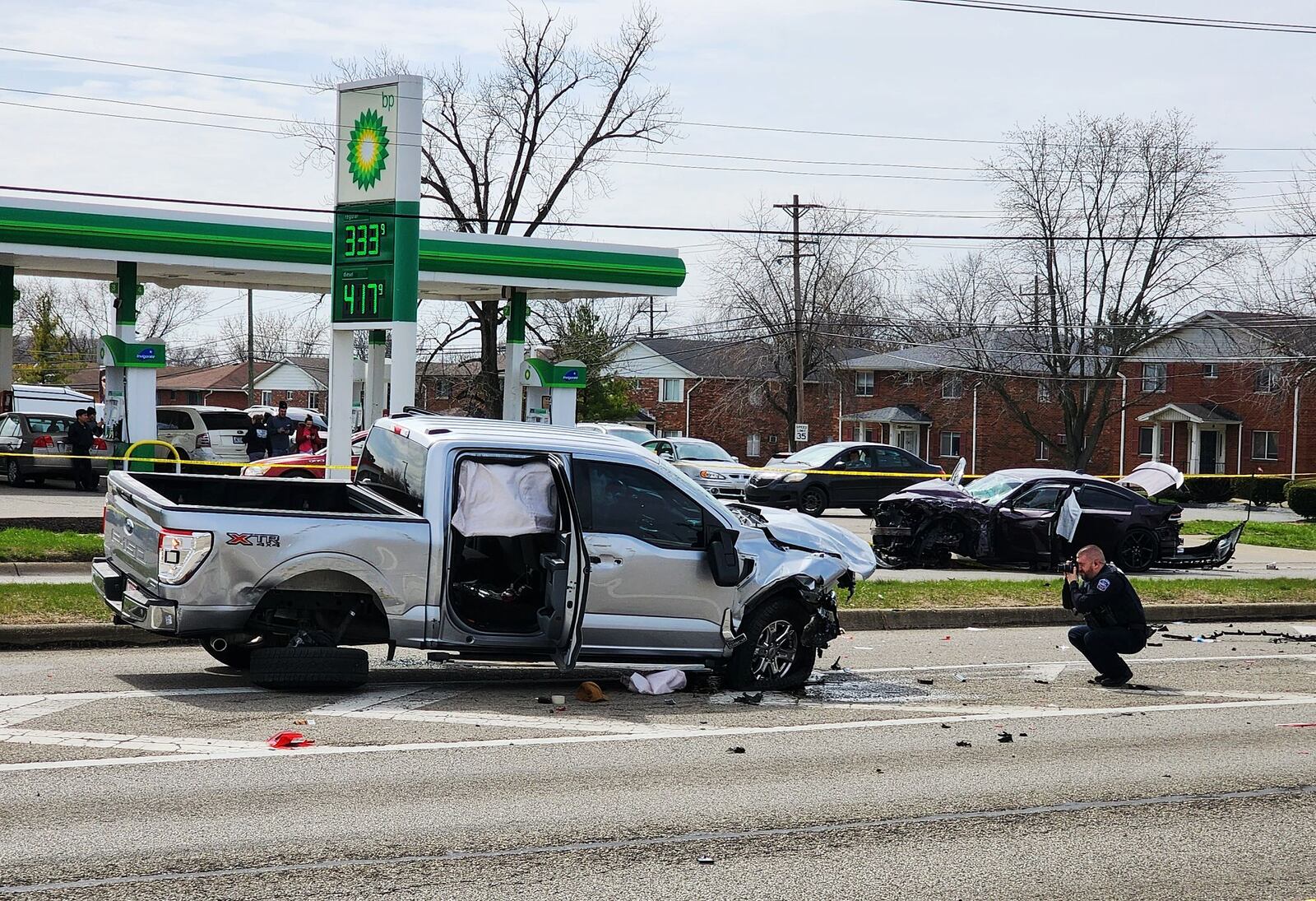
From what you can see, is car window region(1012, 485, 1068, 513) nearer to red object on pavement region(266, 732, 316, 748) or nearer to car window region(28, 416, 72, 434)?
red object on pavement region(266, 732, 316, 748)

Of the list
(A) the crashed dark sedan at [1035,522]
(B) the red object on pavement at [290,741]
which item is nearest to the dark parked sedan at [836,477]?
(A) the crashed dark sedan at [1035,522]

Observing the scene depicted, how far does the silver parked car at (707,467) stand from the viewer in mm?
30969

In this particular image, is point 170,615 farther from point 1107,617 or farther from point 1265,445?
point 1265,445

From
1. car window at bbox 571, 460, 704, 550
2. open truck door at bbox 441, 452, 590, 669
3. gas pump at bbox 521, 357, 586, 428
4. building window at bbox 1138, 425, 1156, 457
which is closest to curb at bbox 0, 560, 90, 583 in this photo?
open truck door at bbox 441, 452, 590, 669

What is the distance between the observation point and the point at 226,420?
35156 mm

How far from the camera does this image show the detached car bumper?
8698mm

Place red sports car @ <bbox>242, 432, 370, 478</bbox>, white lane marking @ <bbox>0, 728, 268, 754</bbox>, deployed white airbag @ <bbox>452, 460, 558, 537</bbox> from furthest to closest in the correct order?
red sports car @ <bbox>242, 432, 370, 478</bbox>, deployed white airbag @ <bbox>452, 460, 558, 537</bbox>, white lane marking @ <bbox>0, 728, 268, 754</bbox>

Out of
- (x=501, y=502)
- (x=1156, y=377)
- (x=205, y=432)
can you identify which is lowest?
(x=501, y=502)

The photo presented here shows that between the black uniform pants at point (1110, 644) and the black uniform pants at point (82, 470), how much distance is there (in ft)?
77.4

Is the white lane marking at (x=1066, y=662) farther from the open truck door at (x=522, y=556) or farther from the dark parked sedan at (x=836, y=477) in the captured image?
the dark parked sedan at (x=836, y=477)

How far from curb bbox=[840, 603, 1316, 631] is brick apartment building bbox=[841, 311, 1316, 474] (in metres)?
39.3

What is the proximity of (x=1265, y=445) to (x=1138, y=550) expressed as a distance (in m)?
46.5

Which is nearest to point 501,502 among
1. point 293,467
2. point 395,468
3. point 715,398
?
point 395,468

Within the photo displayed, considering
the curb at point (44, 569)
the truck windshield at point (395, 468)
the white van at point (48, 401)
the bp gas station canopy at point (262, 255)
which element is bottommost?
the curb at point (44, 569)
